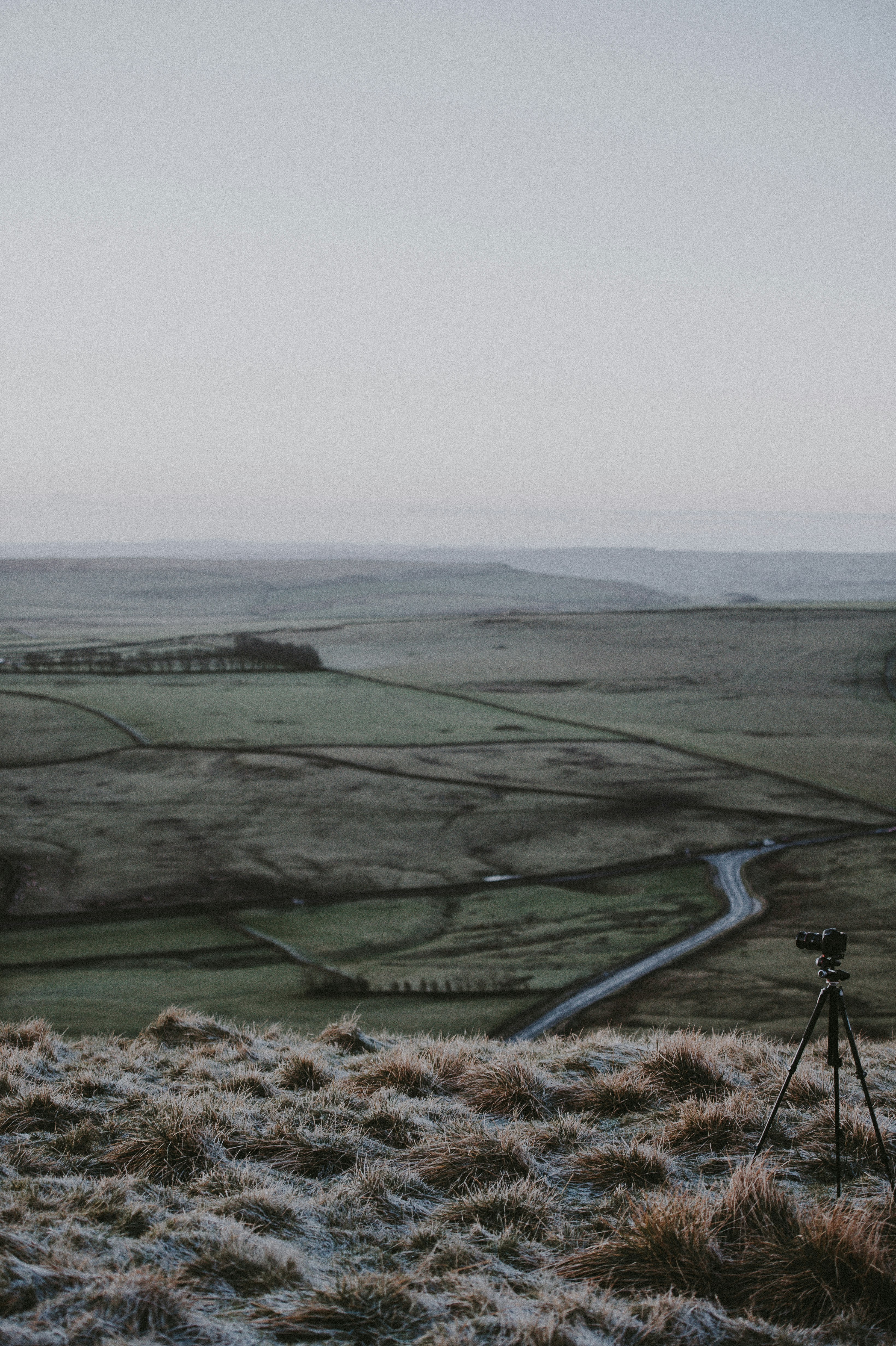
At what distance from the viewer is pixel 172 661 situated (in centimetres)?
7519

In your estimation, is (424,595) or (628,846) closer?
(628,846)

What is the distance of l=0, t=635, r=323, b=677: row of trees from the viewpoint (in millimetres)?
68438

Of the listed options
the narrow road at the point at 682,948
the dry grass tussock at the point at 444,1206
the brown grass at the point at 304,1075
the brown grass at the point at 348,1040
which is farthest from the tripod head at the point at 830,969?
the narrow road at the point at 682,948

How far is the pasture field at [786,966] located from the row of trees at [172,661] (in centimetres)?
4655

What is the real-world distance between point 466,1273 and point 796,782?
41.9 m

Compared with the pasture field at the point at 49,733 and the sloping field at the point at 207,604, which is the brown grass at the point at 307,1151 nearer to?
the pasture field at the point at 49,733

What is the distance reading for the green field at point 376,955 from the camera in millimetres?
20859

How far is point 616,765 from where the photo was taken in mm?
44500

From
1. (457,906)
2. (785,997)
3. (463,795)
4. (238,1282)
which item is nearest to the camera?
(238,1282)

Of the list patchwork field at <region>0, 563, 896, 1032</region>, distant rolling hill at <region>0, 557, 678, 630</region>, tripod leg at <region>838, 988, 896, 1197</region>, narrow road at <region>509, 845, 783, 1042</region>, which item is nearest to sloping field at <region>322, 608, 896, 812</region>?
patchwork field at <region>0, 563, 896, 1032</region>

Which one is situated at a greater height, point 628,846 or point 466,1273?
point 466,1273

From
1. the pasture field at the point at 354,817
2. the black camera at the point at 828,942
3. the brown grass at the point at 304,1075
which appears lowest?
the pasture field at the point at 354,817

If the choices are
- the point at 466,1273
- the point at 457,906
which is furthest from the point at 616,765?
the point at 466,1273

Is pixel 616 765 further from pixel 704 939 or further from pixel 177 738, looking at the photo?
pixel 177 738
